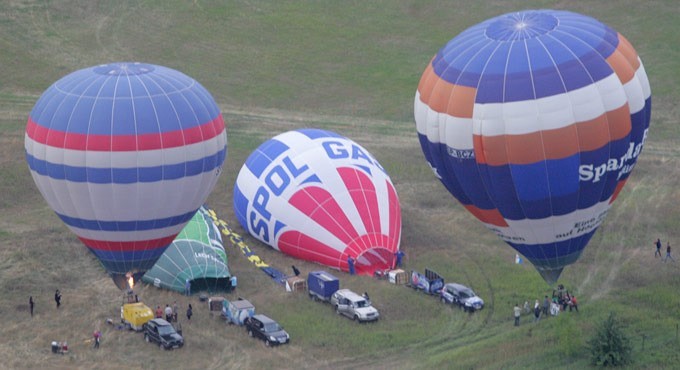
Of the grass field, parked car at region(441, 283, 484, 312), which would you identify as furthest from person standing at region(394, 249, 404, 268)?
parked car at region(441, 283, 484, 312)

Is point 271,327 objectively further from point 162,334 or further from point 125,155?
point 125,155

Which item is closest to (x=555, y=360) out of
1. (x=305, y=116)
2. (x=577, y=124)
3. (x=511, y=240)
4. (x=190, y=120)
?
(x=511, y=240)

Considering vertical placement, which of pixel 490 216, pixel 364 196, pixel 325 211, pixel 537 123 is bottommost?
pixel 325 211

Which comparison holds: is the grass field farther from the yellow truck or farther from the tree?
the yellow truck

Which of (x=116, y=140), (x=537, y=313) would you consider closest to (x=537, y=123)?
(x=537, y=313)

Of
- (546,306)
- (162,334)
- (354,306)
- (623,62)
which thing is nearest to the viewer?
(623,62)

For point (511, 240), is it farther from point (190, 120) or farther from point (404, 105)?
point (404, 105)
